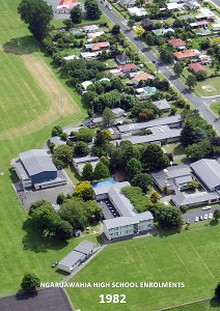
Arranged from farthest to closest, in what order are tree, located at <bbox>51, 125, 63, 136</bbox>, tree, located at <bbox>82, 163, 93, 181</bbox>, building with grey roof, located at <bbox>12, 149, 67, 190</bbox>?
1. tree, located at <bbox>51, 125, 63, 136</bbox>
2. tree, located at <bbox>82, 163, 93, 181</bbox>
3. building with grey roof, located at <bbox>12, 149, 67, 190</bbox>

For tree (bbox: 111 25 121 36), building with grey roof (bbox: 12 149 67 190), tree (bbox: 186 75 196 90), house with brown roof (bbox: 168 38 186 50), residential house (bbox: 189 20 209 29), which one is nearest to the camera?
building with grey roof (bbox: 12 149 67 190)

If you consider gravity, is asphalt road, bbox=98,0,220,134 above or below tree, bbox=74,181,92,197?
below

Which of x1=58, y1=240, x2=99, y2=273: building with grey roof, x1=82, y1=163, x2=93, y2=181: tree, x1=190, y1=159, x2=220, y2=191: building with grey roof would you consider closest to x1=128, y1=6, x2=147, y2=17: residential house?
x1=190, y1=159, x2=220, y2=191: building with grey roof

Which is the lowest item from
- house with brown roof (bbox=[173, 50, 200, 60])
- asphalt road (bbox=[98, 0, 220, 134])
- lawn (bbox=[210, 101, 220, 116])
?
lawn (bbox=[210, 101, 220, 116])

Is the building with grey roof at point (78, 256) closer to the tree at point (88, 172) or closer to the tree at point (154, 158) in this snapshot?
the tree at point (88, 172)

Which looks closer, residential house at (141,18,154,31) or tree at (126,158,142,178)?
tree at (126,158,142,178)

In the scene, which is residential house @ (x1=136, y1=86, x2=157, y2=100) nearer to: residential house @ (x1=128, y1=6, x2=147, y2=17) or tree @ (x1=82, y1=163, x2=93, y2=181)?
tree @ (x1=82, y1=163, x2=93, y2=181)

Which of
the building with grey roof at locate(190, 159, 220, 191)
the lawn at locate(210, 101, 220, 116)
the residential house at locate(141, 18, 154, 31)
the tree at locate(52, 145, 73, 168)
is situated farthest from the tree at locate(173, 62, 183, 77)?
the tree at locate(52, 145, 73, 168)
